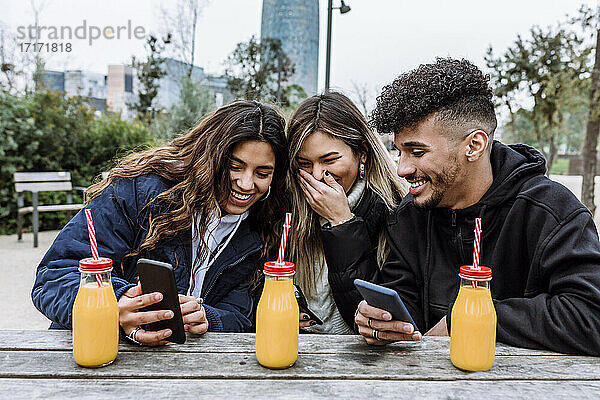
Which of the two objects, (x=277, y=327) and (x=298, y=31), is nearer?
(x=277, y=327)

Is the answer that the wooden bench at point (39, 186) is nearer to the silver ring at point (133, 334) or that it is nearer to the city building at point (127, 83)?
the city building at point (127, 83)

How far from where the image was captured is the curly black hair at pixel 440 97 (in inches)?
81.4

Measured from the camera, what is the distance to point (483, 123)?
84.4 inches

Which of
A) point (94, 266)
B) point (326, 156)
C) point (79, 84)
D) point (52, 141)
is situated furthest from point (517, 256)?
point (79, 84)

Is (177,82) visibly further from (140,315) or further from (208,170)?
(140,315)

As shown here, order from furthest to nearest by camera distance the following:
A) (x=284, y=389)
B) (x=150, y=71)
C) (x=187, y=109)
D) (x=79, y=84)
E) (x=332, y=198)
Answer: (x=150, y=71) < (x=79, y=84) < (x=187, y=109) < (x=332, y=198) < (x=284, y=389)

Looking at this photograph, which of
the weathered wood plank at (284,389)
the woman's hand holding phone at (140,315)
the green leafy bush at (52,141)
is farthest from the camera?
the green leafy bush at (52,141)

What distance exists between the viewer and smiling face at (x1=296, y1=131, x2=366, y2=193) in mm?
2439

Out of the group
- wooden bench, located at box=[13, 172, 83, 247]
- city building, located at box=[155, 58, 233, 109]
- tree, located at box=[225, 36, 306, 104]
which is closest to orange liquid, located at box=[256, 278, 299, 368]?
wooden bench, located at box=[13, 172, 83, 247]

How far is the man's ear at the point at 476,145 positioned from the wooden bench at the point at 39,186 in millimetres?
6982

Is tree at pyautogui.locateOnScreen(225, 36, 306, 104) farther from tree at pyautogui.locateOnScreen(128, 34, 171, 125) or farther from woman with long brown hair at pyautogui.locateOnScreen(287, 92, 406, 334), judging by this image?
woman with long brown hair at pyautogui.locateOnScreen(287, 92, 406, 334)

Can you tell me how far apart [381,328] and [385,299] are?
0.13 meters

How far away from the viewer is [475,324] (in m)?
1.45

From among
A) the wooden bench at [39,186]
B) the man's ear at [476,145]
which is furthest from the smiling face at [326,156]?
the wooden bench at [39,186]
